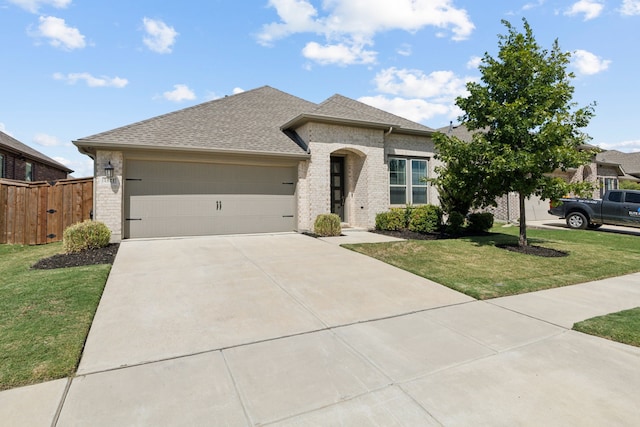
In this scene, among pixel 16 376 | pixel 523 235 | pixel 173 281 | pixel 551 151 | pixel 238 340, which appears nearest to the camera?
pixel 16 376

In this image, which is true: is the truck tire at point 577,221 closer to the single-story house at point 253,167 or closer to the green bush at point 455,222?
the single-story house at point 253,167

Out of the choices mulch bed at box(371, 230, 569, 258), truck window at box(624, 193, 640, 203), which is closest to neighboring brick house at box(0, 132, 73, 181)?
mulch bed at box(371, 230, 569, 258)

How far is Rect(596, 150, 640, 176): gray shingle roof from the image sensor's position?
29.6 metres

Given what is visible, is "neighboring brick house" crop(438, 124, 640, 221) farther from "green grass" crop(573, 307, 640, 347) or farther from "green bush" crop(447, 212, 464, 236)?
"green grass" crop(573, 307, 640, 347)

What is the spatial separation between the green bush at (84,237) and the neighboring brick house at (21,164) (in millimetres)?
11990

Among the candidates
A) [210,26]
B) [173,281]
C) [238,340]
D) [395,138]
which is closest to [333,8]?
[210,26]

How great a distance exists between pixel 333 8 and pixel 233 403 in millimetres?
11424

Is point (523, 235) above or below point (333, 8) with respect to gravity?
below

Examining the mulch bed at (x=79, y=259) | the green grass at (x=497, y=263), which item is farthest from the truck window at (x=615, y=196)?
the mulch bed at (x=79, y=259)

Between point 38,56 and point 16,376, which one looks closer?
point 16,376

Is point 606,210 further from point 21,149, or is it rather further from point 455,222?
point 21,149

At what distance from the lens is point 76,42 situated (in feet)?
28.1

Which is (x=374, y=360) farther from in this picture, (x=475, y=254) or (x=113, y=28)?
(x=113, y=28)

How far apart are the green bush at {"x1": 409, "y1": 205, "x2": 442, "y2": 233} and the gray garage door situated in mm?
4661
